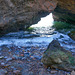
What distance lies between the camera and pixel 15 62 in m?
3.33

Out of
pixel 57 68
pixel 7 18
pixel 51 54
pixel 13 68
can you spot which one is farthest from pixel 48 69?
pixel 7 18

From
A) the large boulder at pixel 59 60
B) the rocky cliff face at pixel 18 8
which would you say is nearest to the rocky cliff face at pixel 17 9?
the rocky cliff face at pixel 18 8

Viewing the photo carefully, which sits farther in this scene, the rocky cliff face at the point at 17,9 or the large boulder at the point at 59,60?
the rocky cliff face at the point at 17,9

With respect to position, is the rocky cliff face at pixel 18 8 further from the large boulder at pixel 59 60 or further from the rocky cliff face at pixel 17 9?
the large boulder at pixel 59 60

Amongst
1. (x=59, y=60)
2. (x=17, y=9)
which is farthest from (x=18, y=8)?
(x=59, y=60)

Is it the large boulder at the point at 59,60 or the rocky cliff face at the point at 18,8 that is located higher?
the rocky cliff face at the point at 18,8

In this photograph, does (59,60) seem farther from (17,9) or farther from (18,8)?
(18,8)

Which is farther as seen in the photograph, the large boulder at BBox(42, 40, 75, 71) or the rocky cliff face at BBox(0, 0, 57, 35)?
the rocky cliff face at BBox(0, 0, 57, 35)

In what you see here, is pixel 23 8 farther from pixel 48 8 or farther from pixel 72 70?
pixel 72 70

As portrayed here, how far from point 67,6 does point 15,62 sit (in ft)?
33.9

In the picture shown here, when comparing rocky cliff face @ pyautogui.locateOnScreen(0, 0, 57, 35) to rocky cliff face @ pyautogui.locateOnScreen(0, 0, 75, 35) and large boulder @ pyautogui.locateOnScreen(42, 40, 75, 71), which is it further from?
large boulder @ pyautogui.locateOnScreen(42, 40, 75, 71)

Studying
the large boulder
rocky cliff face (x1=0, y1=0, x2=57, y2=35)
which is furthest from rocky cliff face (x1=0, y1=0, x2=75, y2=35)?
the large boulder

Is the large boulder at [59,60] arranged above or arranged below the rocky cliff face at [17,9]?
below

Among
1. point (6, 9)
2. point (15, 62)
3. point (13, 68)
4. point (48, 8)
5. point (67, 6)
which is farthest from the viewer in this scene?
point (67, 6)
